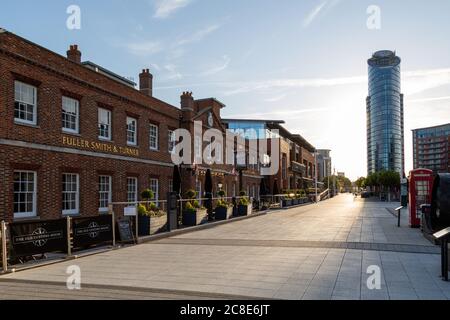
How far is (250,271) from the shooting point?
9344 millimetres

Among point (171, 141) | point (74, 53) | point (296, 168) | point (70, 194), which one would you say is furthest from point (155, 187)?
point (296, 168)

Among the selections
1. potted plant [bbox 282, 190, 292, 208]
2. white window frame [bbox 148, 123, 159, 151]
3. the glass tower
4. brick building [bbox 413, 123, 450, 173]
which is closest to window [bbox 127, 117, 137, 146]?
white window frame [bbox 148, 123, 159, 151]

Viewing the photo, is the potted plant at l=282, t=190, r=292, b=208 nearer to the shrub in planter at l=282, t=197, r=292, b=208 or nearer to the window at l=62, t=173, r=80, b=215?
the shrub in planter at l=282, t=197, r=292, b=208

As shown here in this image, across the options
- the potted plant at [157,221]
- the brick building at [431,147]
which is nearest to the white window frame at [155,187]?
the potted plant at [157,221]

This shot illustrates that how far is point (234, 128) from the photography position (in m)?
63.7

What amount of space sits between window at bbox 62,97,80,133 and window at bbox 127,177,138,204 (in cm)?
484

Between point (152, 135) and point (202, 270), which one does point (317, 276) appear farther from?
point (152, 135)

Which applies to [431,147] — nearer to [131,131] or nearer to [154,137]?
[154,137]

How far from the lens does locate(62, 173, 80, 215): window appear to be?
56.7ft

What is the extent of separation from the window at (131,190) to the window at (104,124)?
2930 mm

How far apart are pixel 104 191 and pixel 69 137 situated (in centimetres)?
350

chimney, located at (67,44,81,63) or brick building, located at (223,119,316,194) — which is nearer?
chimney, located at (67,44,81,63)
